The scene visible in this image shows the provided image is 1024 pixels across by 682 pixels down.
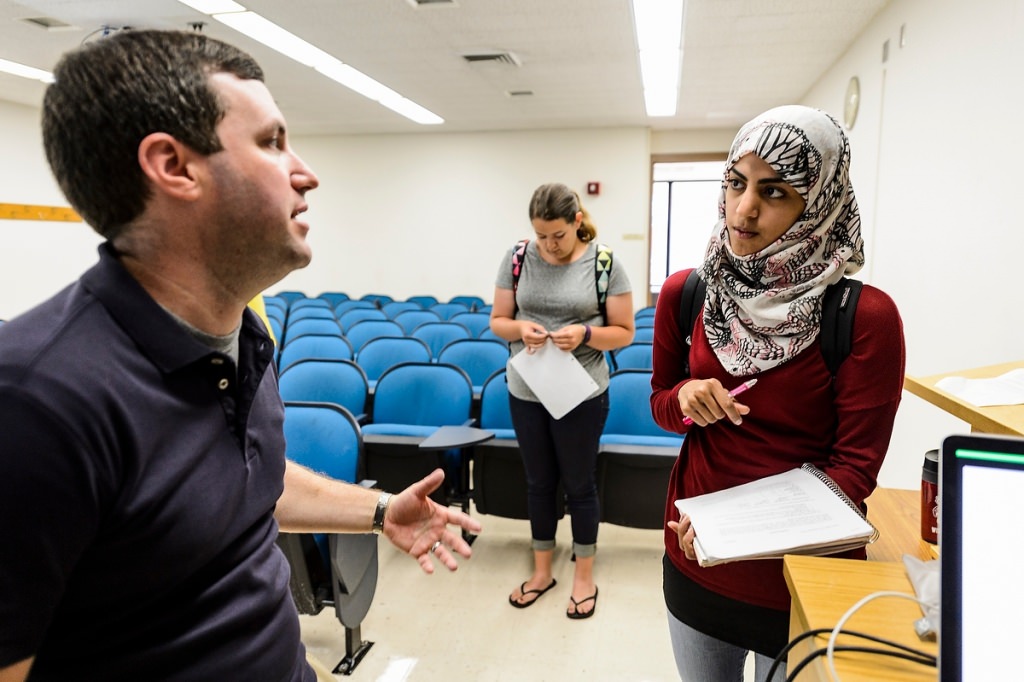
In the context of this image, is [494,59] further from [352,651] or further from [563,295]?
[352,651]

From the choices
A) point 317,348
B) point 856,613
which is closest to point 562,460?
point 856,613

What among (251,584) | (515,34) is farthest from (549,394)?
(515,34)

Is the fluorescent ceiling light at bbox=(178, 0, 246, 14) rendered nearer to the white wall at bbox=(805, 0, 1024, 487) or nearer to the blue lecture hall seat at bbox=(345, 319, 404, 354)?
the blue lecture hall seat at bbox=(345, 319, 404, 354)

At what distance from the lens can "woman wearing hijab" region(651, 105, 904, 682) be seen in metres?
0.96

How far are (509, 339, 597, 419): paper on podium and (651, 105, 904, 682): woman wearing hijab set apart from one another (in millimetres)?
1022

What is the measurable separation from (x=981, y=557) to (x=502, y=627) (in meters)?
2.09

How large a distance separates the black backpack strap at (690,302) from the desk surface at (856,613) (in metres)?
0.46

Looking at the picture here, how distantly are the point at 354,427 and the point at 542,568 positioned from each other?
1.02 meters

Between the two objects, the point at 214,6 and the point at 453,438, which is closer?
the point at 453,438

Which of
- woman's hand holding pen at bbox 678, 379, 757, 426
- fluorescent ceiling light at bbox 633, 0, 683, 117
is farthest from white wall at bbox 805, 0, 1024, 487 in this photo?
woman's hand holding pen at bbox 678, 379, 757, 426

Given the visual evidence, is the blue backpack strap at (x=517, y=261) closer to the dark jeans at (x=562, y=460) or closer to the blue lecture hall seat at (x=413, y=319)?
the dark jeans at (x=562, y=460)

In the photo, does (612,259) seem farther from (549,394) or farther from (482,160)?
(482,160)

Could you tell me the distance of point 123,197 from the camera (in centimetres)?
71

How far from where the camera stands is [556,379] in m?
2.16
